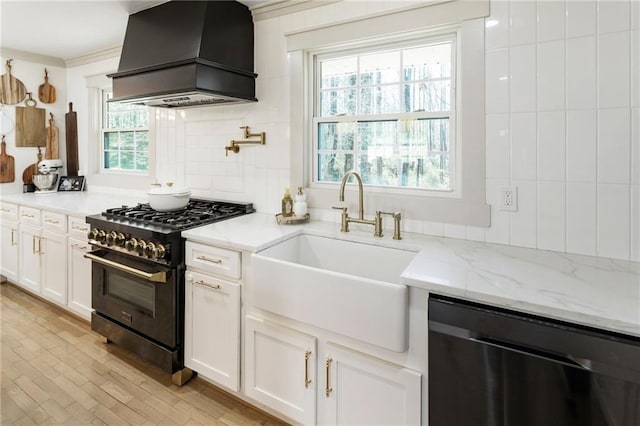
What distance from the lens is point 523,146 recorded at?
1654 mm

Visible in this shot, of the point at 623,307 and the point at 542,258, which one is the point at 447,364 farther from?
the point at 542,258

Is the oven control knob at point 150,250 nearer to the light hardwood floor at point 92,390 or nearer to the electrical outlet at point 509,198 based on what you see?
the light hardwood floor at point 92,390

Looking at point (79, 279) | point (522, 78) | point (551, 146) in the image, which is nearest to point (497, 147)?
point (551, 146)

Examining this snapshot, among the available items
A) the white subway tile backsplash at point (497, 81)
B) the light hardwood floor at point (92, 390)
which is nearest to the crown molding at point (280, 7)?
the white subway tile backsplash at point (497, 81)

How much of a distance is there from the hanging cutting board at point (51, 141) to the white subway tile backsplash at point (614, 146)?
192 inches

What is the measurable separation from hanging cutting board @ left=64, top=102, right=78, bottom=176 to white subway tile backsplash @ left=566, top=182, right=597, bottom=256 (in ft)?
15.1

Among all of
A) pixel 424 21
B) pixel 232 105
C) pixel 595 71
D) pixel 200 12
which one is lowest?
pixel 595 71

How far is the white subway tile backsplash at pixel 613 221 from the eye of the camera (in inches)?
57.4

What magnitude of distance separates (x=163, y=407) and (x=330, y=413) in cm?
97

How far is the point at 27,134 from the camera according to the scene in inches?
145

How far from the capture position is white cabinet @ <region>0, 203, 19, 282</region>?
10.5 feet

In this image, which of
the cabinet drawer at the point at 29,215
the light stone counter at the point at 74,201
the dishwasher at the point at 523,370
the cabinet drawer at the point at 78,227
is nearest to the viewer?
the dishwasher at the point at 523,370

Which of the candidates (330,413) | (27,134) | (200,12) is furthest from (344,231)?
(27,134)

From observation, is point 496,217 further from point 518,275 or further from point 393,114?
point 393,114
